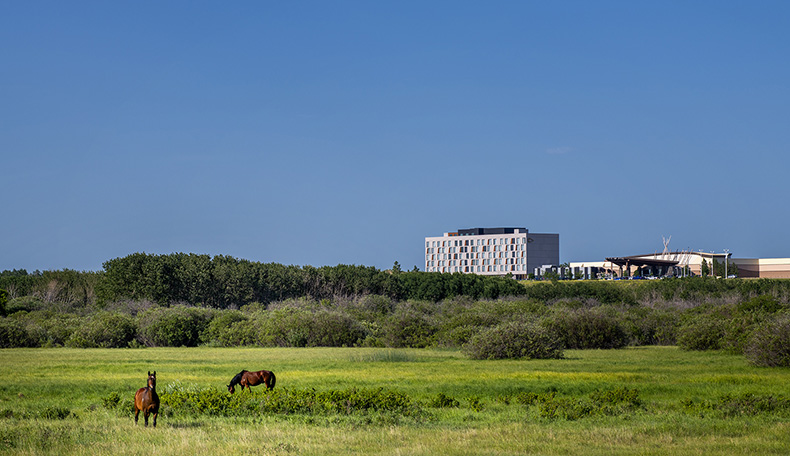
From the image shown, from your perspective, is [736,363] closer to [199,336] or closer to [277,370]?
[277,370]

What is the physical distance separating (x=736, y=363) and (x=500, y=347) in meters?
8.83

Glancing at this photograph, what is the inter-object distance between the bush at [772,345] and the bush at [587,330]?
42.8 feet

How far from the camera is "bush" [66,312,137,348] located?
49.0 meters

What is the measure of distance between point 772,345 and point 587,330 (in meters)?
14.2

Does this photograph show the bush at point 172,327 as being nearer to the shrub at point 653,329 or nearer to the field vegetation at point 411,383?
the field vegetation at point 411,383

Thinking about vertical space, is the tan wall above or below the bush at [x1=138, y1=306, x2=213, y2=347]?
above

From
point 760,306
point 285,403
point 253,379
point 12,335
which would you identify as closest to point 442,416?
point 285,403

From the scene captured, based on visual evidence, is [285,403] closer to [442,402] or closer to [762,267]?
[442,402]

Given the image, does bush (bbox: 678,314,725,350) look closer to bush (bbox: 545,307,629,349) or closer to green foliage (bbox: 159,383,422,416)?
Result: bush (bbox: 545,307,629,349)

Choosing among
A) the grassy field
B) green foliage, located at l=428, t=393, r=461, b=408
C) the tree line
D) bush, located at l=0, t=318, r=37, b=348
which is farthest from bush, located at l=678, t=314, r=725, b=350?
the tree line

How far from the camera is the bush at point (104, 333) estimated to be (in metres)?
49.0

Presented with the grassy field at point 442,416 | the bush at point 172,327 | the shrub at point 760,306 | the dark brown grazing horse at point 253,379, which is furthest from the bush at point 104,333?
the shrub at point 760,306

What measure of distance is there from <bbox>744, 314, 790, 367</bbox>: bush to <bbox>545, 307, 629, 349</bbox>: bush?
13.0 metres

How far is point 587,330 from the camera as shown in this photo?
44.0m
